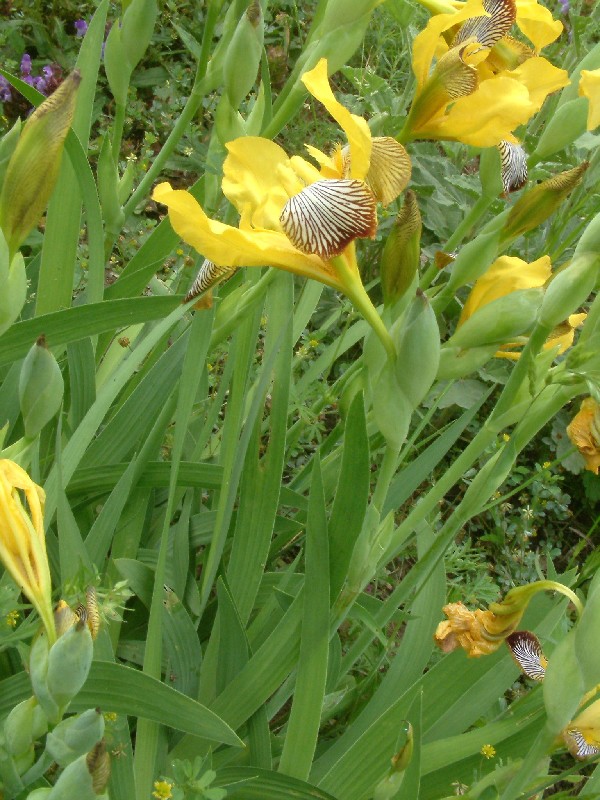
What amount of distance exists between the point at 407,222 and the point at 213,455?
2.60ft

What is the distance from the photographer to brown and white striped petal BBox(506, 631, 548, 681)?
0.97 meters

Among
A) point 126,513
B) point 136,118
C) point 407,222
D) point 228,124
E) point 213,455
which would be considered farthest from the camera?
point 136,118

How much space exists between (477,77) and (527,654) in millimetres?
643

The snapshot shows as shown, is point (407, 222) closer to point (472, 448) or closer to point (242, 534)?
point (472, 448)

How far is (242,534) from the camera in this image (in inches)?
45.3

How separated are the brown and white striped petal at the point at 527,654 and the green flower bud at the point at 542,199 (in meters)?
0.46

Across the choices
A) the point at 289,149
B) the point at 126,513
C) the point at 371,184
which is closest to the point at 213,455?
the point at 126,513

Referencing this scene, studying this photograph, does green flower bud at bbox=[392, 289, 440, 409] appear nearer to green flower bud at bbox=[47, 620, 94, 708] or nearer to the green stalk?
green flower bud at bbox=[47, 620, 94, 708]

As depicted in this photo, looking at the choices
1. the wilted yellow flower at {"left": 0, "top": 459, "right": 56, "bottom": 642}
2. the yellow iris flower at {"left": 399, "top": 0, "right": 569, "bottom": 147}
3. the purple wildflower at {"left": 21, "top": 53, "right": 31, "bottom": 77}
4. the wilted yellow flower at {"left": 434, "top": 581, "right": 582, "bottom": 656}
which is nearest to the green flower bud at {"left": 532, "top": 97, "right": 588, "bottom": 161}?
the yellow iris flower at {"left": 399, "top": 0, "right": 569, "bottom": 147}

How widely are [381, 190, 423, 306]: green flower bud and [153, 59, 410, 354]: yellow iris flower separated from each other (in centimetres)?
3

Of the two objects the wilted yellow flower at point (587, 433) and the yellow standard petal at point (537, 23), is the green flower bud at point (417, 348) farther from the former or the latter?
the yellow standard petal at point (537, 23)

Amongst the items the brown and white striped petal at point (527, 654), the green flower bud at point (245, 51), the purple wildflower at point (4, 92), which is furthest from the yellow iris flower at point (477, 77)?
the purple wildflower at point (4, 92)

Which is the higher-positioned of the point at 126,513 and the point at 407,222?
the point at 407,222

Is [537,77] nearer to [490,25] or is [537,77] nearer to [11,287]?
[490,25]
